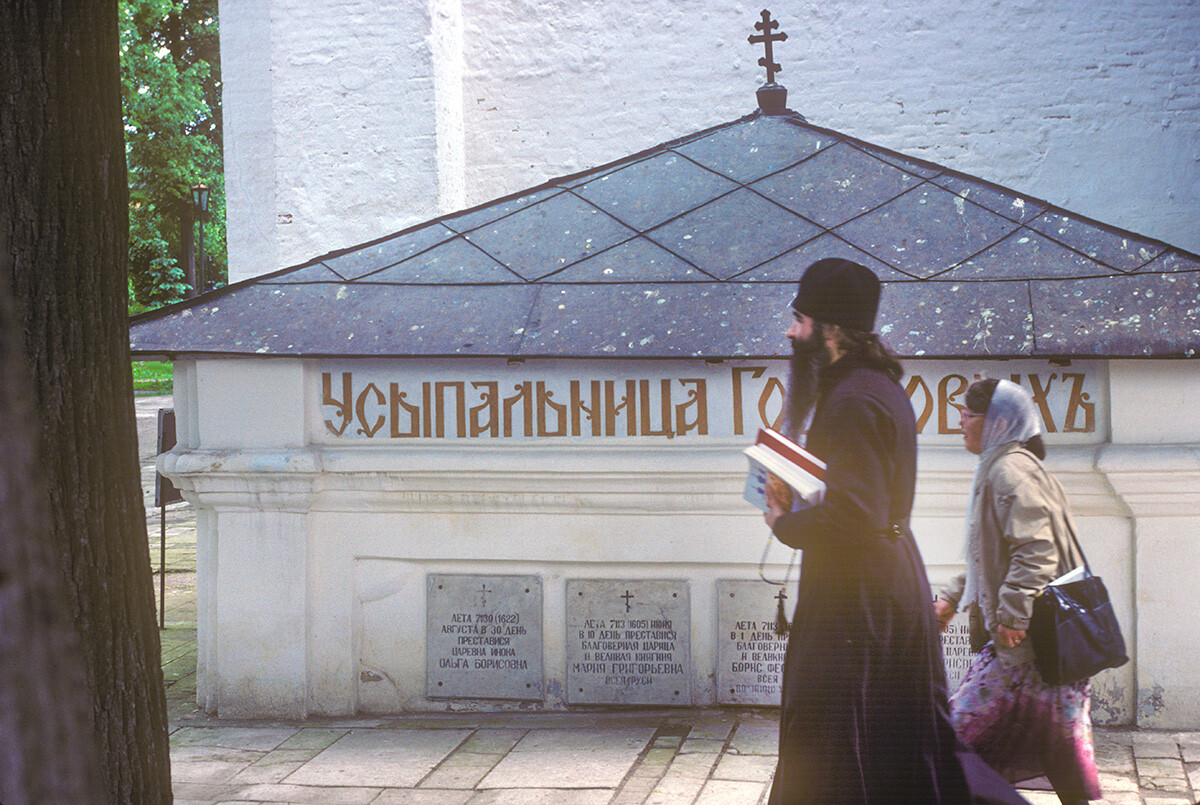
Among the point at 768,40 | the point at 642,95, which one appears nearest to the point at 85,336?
the point at 768,40

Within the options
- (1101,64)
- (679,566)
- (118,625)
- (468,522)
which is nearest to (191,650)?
(468,522)

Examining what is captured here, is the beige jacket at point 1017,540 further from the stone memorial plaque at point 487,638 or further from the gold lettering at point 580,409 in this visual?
the stone memorial plaque at point 487,638

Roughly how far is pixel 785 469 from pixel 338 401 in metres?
2.72

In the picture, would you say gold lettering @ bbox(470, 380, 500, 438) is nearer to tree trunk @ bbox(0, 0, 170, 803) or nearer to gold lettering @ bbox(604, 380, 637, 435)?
gold lettering @ bbox(604, 380, 637, 435)

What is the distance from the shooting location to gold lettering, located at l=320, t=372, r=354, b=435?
5.29 meters

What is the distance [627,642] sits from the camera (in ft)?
16.8

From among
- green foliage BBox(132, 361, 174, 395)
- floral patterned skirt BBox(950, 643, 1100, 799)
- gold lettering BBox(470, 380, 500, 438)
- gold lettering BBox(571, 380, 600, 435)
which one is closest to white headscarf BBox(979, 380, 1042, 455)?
floral patterned skirt BBox(950, 643, 1100, 799)

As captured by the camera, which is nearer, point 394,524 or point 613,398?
point 613,398

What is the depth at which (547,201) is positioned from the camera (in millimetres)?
5984

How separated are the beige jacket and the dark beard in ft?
2.45

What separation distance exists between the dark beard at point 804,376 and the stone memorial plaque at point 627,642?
185cm

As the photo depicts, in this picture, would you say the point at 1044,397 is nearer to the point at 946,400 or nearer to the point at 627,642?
the point at 946,400

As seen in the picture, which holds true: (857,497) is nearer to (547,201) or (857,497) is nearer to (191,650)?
(547,201)

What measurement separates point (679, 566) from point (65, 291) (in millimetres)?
3015
